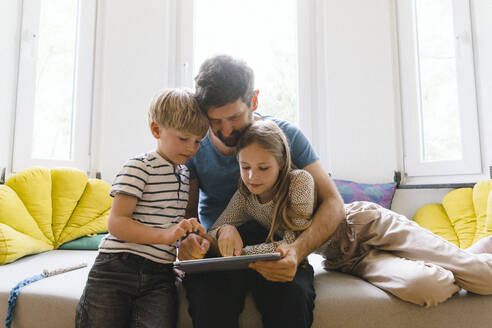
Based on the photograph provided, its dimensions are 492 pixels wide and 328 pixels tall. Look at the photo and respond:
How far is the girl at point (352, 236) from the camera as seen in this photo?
1.02 metres

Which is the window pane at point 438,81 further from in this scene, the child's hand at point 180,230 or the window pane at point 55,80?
the window pane at point 55,80

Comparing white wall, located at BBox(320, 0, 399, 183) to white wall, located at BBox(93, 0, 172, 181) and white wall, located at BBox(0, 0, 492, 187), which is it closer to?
white wall, located at BBox(0, 0, 492, 187)

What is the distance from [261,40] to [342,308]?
2032 millimetres

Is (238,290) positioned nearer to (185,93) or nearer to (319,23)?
(185,93)

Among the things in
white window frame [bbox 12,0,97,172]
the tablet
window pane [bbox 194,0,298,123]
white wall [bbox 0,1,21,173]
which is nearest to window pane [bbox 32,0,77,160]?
white window frame [bbox 12,0,97,172]

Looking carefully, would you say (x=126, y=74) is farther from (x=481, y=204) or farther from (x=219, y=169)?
(x=481, y=204)

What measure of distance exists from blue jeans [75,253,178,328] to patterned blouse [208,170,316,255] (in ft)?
0.73

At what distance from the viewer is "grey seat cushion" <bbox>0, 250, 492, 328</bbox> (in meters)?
1.01

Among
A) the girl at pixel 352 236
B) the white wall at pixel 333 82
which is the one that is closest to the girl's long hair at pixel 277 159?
the girl at pixel 352 236

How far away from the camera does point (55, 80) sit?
7.03 ft

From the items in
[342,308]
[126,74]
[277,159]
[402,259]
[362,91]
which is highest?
[126,74]

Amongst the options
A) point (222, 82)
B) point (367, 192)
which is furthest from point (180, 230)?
point (367, 192)

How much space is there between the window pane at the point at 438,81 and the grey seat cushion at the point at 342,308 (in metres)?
1.31

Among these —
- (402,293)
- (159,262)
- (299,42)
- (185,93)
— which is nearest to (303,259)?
(402,293)
